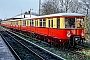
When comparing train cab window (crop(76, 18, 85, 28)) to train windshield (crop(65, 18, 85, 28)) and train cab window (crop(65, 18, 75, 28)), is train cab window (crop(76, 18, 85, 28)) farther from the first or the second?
train cab window (crop(65, 18, 75, 28))

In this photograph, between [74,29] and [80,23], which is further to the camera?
[80,23]

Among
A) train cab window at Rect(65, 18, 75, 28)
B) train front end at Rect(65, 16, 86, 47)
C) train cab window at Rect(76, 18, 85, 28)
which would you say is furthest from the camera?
train cab window at Rect(76, 18, 85, 28)

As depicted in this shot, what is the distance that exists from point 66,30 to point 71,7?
35575 mm

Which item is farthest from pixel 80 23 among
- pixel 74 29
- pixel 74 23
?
pixel 74 29

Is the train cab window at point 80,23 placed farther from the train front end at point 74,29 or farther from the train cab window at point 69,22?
the train cab window at point 69,22

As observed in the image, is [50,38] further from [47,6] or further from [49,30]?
[47,6]

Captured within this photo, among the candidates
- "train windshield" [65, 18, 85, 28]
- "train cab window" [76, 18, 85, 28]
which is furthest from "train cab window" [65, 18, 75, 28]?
"train cab window" [76, 18, 85, 28]

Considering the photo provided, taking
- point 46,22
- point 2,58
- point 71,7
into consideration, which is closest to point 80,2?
point 71,7

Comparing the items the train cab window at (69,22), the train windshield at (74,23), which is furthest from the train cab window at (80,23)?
the train cab window at (69,22)

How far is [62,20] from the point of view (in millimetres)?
17422

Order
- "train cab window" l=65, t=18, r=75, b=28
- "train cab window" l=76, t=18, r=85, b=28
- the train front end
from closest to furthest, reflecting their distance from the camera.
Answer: the train front end < "train cab window" l=65, t=18, r=75, b=28 < "train cab window" l=76, t=18, r=85, b=28

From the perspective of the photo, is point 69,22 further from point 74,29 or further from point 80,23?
point 80,23

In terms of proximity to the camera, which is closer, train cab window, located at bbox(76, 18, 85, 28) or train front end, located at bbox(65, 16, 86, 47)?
train front end, located at bbox(65, 16, 86, 47)

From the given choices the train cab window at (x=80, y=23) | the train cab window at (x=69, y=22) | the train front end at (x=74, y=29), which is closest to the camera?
the train front end at (x=74, y=29)
